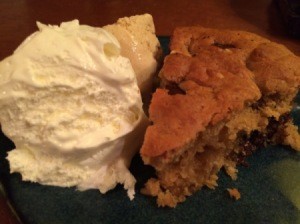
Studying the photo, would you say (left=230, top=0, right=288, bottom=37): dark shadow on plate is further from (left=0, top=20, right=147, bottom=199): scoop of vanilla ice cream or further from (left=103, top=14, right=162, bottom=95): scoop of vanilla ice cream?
(left=0, top=20, right=147, bottom=199): scoop of vanilla ice cream

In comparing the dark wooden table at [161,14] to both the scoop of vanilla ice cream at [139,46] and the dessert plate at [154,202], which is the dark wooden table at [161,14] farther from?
the dessert plate at [154,202]

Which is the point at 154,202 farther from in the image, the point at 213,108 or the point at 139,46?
the point at 139,46

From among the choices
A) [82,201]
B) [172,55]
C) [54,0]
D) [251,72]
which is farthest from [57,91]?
[54,0]

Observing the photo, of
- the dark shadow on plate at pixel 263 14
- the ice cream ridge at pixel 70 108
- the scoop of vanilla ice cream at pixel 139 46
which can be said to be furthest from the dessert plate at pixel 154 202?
the dark shadow on plate at pixel 263 14

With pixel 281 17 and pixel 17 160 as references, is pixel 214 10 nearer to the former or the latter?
pixel 281 17

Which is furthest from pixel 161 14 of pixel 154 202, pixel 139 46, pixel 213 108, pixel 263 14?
pixel 154 202

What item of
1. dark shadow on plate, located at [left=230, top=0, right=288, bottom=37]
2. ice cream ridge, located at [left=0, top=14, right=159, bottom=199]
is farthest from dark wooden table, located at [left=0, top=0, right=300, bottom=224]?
ice cream ridge, located at [left=0, top=14, right=159, bottom=199]
